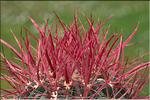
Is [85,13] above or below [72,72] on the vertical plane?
above

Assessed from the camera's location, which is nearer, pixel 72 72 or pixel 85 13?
pixel 72 72

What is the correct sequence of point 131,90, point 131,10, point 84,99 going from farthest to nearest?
point 131,10 < point 131,90 < point 84,99

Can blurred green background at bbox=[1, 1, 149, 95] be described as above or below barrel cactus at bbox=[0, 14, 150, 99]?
above

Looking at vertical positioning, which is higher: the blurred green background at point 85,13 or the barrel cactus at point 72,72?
the blurred green background at point 85,13

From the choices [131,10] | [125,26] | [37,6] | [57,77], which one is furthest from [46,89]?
[37,6]

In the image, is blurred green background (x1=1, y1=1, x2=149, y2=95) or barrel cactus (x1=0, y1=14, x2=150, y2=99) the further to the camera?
blurred green background (x1=1, y1=1, x2=149, y2=95)

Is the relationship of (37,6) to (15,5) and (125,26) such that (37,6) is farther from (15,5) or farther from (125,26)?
(125,26)

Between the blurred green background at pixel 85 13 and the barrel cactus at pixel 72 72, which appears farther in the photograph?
the blurred green background at pixel 85 13

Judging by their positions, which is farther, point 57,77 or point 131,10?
point 131,10
